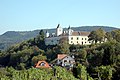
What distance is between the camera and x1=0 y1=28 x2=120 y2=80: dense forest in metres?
50.7

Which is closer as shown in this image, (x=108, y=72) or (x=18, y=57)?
(x=108, y=72)

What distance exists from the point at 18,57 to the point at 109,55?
131 ft

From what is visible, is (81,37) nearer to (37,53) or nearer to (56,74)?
(37,53)

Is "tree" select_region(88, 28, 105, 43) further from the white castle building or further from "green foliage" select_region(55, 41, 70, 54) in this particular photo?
the white castle building

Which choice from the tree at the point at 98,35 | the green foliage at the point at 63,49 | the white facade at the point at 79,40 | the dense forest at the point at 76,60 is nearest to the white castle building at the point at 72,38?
the white facade at the point at 79,40

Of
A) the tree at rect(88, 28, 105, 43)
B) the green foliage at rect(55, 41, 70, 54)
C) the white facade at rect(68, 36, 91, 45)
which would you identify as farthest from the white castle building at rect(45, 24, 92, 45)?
the green foliage at rect(55, 41, 70, 54)

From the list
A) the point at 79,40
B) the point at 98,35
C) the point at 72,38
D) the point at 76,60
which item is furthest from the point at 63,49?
the point at 79,40

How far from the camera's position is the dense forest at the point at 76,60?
50656mm

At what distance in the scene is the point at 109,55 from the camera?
6306cm

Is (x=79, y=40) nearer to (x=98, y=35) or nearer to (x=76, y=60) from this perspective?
(x=98, y=35)

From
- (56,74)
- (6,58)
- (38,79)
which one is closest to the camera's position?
(38,79)

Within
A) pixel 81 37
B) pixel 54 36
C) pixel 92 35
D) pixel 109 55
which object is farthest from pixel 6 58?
pixel 109 55

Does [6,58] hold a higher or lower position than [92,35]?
lower

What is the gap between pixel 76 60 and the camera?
79250 millimetres
